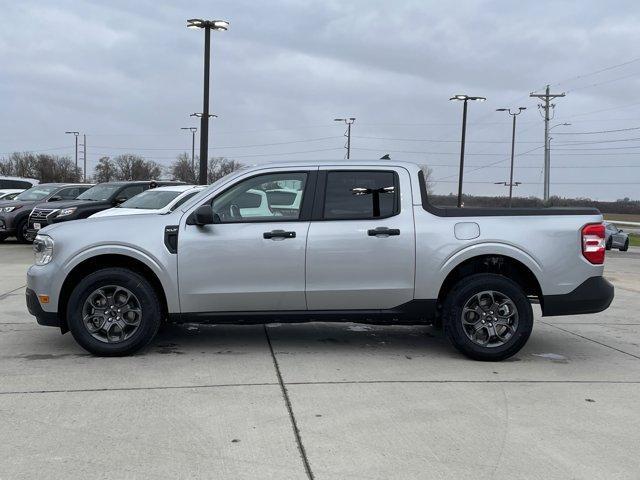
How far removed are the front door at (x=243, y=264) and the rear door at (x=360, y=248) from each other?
5.7 inches

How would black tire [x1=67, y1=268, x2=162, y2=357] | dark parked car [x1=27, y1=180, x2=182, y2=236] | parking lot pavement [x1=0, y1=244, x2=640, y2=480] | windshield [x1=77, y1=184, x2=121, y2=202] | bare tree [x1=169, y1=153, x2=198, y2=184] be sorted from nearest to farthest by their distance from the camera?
parking lot pavement [x1=0, y1=244, x2=640, y2=480]
black tire [x1=67, y1=268, x2=162, y2=357]
dark parked car [x1=27, y1=180, x2=182, y2=236]
windshield [x1=77, y1=184, x2=121, y2=202]
bare tree [x1=169, y1=153, x2=198, y2=184]

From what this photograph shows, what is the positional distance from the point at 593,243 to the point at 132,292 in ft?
13.8

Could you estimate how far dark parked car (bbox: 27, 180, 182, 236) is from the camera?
50.3 feet

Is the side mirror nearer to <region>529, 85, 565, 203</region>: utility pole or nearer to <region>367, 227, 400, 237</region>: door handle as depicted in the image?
<region>367, 227, 400, 237</region>: door handle

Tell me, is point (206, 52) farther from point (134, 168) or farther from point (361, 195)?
point (134, 168)

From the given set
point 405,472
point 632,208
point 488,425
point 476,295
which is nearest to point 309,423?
point 405,472

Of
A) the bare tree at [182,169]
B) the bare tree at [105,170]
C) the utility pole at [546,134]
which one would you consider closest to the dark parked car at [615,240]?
the utility pole at [546,134]

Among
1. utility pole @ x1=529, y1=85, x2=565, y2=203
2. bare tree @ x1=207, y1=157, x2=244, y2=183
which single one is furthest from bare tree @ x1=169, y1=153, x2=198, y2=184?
utility pole @ x1=529, y1=85, x2=565, y2=203

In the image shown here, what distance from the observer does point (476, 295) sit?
5.74 m

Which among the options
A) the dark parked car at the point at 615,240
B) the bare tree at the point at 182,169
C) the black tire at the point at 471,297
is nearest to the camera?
the black tire at the point at 471,297

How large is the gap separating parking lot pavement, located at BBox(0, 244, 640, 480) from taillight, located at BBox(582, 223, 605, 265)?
1.02 m

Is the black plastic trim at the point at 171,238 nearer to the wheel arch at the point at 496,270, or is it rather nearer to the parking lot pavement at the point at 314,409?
the parking lot pavement at the point at 314,409

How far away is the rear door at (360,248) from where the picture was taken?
5.67m

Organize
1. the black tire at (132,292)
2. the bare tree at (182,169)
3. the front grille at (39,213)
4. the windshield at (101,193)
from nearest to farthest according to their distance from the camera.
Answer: the black tire at (132,292) < the front grille at (39,213) < the windshield at (101,193) < the bare tree at (182,169)
